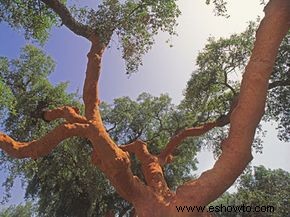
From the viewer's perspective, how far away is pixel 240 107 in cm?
659

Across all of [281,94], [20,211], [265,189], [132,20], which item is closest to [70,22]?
[132,20]

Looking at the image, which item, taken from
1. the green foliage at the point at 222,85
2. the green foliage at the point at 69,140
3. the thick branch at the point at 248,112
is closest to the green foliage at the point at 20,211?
the green foliage at the point at 69,140

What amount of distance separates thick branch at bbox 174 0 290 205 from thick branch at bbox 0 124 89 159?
3.40 m

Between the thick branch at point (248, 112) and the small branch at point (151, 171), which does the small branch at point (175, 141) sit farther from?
the thick branch at point (248, 112)

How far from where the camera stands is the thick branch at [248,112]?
6445 millimetres

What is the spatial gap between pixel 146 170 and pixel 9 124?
→ 1110 cm

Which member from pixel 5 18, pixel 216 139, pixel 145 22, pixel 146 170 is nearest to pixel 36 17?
pixel 5 18

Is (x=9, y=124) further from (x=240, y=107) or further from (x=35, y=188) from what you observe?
(x=240, y=107)

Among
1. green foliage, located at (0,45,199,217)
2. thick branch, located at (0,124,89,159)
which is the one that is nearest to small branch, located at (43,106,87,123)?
thick branch, located at (0,124,89,159)

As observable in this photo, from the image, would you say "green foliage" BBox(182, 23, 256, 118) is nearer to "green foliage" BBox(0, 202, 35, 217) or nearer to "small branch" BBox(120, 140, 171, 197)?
"small branch" BBox(120, 140, 171, 197)

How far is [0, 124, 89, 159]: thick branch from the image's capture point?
878 cm

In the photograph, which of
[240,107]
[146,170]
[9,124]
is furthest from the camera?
[9,124]

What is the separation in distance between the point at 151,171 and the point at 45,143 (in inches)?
113

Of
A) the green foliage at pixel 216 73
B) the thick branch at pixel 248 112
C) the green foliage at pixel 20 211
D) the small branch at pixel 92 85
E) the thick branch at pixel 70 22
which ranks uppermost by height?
the green foliage at pixel 20 211
